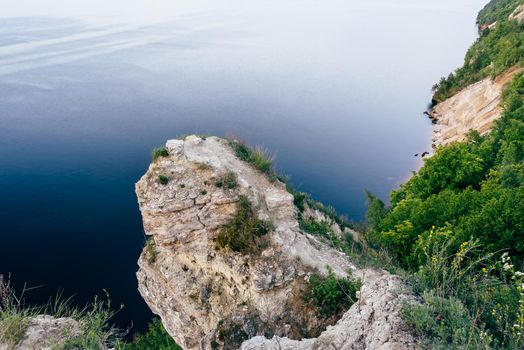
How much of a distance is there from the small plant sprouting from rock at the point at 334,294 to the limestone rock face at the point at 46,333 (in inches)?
292

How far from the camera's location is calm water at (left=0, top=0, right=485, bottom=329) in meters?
30.7

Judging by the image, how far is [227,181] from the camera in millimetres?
16156

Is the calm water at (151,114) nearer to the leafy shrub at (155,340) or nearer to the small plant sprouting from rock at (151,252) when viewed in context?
the leafy shrub at (155,340)

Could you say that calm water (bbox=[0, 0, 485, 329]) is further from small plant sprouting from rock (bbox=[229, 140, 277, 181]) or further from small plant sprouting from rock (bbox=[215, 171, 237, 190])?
small plant sprouting from rock (bbox=[215, 171, 237, 190])

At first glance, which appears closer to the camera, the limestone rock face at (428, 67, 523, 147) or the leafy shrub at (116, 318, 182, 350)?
the leafy shrub at (116, 318, 182, 350)

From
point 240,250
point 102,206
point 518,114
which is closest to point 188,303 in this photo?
point 240,250

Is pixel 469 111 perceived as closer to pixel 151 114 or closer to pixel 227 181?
pixel 151 114

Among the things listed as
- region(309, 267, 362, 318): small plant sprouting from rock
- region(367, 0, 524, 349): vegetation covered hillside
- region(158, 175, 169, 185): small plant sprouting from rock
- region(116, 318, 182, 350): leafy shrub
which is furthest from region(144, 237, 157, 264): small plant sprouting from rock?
region(367, 0, 524, 349): vegetation covered hillside

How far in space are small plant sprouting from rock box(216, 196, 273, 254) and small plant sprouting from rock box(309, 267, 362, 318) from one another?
9.22 ft

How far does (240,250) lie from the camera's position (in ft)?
48.7

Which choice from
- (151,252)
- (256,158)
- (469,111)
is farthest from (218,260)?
(469,111)

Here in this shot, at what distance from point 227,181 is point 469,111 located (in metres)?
38.7

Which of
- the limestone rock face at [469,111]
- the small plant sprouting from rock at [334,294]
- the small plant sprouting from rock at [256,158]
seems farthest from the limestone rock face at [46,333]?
the limestone rock face at [469,111]

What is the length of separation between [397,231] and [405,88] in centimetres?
5011
